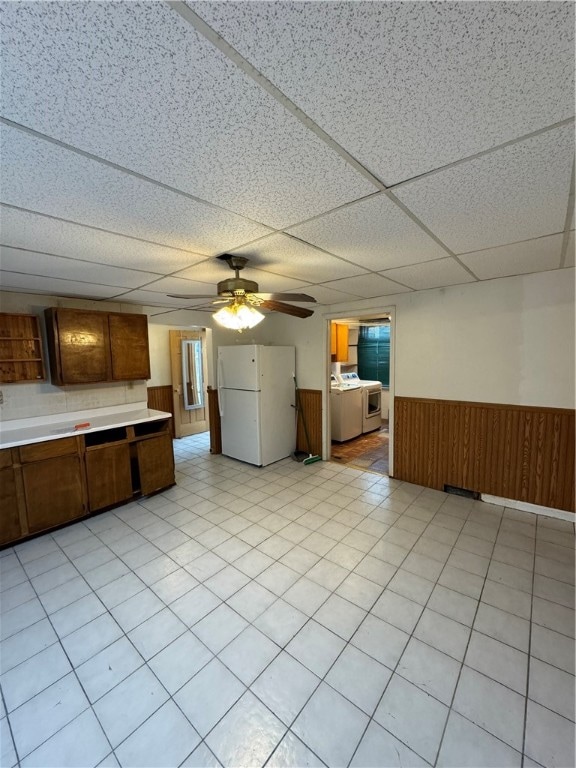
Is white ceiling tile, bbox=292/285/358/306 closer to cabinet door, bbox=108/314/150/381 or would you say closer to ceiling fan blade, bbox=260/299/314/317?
ceiling fan blade, bbox=260/299/314/317

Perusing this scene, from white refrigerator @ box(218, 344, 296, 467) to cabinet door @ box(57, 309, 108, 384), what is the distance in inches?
61.4

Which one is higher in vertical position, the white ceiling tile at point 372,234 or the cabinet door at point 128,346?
the white ceiling tile at point 372,234

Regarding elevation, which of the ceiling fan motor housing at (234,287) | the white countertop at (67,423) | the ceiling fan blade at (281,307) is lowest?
the white countertop at (67,423)

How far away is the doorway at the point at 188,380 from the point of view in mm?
5793

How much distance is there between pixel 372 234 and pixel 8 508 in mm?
3378

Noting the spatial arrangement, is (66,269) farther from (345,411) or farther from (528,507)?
(528,507)

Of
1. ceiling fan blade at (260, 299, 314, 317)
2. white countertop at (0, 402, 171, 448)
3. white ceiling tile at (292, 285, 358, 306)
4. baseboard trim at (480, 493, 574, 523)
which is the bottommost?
baseboard trim at (480, 493, 574, 523)

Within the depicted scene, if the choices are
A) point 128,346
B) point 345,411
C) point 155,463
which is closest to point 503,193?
point 128,346

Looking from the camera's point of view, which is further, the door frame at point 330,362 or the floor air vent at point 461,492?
the door frame at point 330,362

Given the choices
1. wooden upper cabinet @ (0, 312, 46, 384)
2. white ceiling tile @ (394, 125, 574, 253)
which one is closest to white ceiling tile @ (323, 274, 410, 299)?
white ceiling tile @ (394, 125, 574, 253)

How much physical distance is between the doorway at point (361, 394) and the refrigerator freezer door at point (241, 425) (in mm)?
1077

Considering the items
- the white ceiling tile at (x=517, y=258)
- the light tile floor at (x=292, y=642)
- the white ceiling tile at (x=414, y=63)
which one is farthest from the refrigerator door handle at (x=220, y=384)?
the white ceiling tile at (x=414, y=63)

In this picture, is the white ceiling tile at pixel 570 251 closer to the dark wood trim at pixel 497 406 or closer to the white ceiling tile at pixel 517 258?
the white ceiling tile at pixel 517 258

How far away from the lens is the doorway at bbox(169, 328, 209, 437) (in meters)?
5.79
